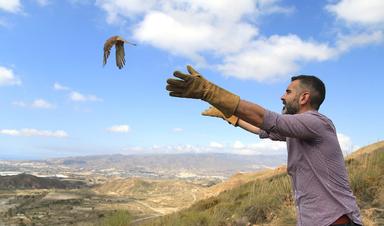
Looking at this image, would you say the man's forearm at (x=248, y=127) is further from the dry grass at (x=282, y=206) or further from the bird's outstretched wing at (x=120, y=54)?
the dry grass at (x=282, y=206)

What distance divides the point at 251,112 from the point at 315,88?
2.07 ft

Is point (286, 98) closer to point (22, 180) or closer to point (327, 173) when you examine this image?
point (327, 173)

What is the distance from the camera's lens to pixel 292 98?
11.2ft

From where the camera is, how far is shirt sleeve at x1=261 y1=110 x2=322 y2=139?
3.02 meters

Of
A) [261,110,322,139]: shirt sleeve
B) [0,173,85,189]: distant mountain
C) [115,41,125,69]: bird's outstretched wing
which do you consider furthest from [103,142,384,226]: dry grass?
[0,173,85,189]: distant mountain

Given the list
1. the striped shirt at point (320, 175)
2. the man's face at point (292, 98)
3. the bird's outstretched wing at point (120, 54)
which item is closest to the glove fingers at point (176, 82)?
the striped shirt at point (320, 175)

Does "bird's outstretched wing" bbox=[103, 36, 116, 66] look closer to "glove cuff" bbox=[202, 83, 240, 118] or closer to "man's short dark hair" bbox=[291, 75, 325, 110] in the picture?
"glove cuff" bbox=[202, 83, 240, 118]

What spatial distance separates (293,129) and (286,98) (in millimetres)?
403

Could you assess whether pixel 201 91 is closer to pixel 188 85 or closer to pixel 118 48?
pixel 188 85

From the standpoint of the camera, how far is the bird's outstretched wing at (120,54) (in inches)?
171

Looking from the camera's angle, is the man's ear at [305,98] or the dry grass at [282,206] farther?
the dry grass at [282,206]

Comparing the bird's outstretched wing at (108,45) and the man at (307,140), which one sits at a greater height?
the bird's outstretched wing at (108,45)

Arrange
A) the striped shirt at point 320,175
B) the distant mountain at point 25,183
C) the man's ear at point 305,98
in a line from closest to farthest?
the striped shirt at point 320,175
the man's ear at point 305,98
the distant mountain at point 25,183

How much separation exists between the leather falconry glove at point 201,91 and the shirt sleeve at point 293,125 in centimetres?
24
